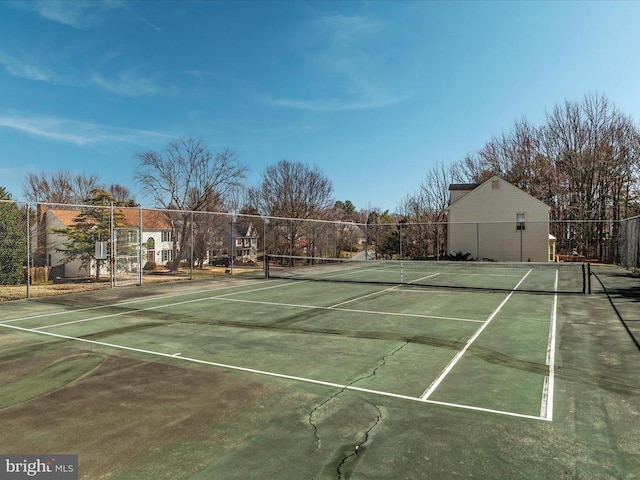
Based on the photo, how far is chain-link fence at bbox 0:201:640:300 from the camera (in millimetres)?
15750

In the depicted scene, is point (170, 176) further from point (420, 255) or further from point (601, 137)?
point (601, 137)

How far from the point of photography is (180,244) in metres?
25.9

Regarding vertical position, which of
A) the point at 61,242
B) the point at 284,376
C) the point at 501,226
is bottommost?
the point at 284,376

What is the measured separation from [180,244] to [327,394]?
22654 mm

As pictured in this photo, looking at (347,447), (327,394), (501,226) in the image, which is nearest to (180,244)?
(327,394)

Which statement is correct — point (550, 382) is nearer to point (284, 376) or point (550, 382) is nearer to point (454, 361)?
point (454, 361)

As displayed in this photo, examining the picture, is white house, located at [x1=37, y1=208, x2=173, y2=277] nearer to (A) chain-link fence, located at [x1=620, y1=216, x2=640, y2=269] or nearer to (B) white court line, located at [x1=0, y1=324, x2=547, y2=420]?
(B) white court line, located at [x1=0, y1=324, x2=547, y2=420]

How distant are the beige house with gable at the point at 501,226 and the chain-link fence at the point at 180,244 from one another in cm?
8

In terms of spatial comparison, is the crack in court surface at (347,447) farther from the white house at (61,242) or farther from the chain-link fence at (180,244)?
the white house at (61,242)

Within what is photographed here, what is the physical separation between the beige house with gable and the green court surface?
22783mm

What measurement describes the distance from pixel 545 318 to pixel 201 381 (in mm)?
8427

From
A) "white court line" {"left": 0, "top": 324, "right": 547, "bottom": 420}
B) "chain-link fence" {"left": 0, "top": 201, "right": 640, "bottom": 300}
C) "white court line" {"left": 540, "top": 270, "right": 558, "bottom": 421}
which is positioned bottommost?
"white court line" {"left": 0, "top": 324, "right": 547, "bottom": 420}

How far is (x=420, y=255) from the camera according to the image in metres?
39.5

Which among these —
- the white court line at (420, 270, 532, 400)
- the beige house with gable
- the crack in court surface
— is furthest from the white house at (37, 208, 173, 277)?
the beige house with gable
